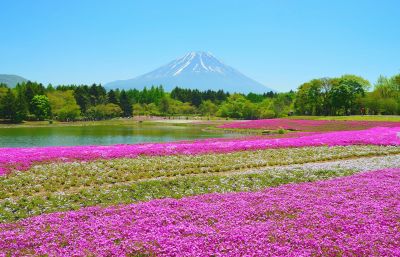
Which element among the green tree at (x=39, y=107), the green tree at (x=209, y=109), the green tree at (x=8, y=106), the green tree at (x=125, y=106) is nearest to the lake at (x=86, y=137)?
the green tree at (x=8, y=106)

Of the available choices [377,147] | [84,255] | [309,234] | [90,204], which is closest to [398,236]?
[309,234]

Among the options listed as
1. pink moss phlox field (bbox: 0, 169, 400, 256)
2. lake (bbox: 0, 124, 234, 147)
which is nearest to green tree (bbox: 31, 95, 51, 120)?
lake (bbox: 0, 124, 234, 147)

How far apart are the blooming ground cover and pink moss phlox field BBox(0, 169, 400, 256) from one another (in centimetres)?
3

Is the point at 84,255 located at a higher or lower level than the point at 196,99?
lower

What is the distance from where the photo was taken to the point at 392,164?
23.7 meters

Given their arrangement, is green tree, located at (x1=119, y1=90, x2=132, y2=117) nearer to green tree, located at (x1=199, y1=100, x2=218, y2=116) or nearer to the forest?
the forest

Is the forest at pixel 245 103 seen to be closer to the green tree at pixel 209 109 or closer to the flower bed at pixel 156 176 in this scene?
the green tree at pixel 209 109

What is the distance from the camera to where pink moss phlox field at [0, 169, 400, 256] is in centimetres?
912

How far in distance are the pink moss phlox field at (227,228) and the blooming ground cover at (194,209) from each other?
3cm

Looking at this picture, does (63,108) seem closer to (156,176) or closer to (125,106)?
(125,106)

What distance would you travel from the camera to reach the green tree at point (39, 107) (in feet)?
377

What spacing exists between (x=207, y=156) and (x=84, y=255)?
807 inches

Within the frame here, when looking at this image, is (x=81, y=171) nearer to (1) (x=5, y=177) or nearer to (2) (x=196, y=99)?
(1) (x=5, y=177)

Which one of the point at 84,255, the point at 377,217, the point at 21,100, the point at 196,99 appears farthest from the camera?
the point at 196,99
